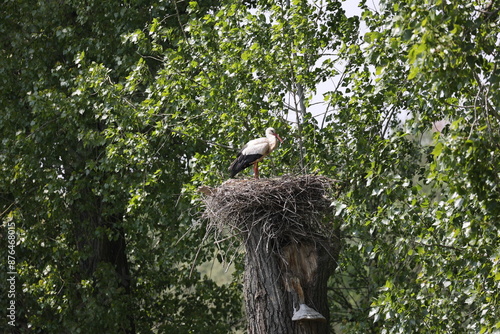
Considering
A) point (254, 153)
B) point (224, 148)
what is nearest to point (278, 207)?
point (254, 153)

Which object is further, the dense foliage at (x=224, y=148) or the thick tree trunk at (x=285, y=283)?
the thick tree trunk at (x=285, y=283)

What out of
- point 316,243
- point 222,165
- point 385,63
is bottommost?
point 316,243

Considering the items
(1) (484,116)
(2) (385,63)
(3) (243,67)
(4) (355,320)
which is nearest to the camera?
(1) (484,116)

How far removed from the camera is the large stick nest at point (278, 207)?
27.7 ft

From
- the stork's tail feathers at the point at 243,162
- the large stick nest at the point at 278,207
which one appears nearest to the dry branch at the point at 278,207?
the large stick nest at the point at 278,207

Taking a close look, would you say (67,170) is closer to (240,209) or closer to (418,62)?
(240,209)

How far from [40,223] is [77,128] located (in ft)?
5.99

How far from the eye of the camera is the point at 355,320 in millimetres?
13789

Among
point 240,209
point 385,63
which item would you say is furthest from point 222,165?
point 385,63

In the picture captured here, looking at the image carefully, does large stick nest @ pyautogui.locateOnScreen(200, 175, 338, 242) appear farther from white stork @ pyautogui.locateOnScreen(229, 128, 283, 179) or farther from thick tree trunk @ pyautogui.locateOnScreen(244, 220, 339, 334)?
white stork @ pyautogui.locateOnScreen(229, 128, 283, 179)

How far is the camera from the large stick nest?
8.45 m
